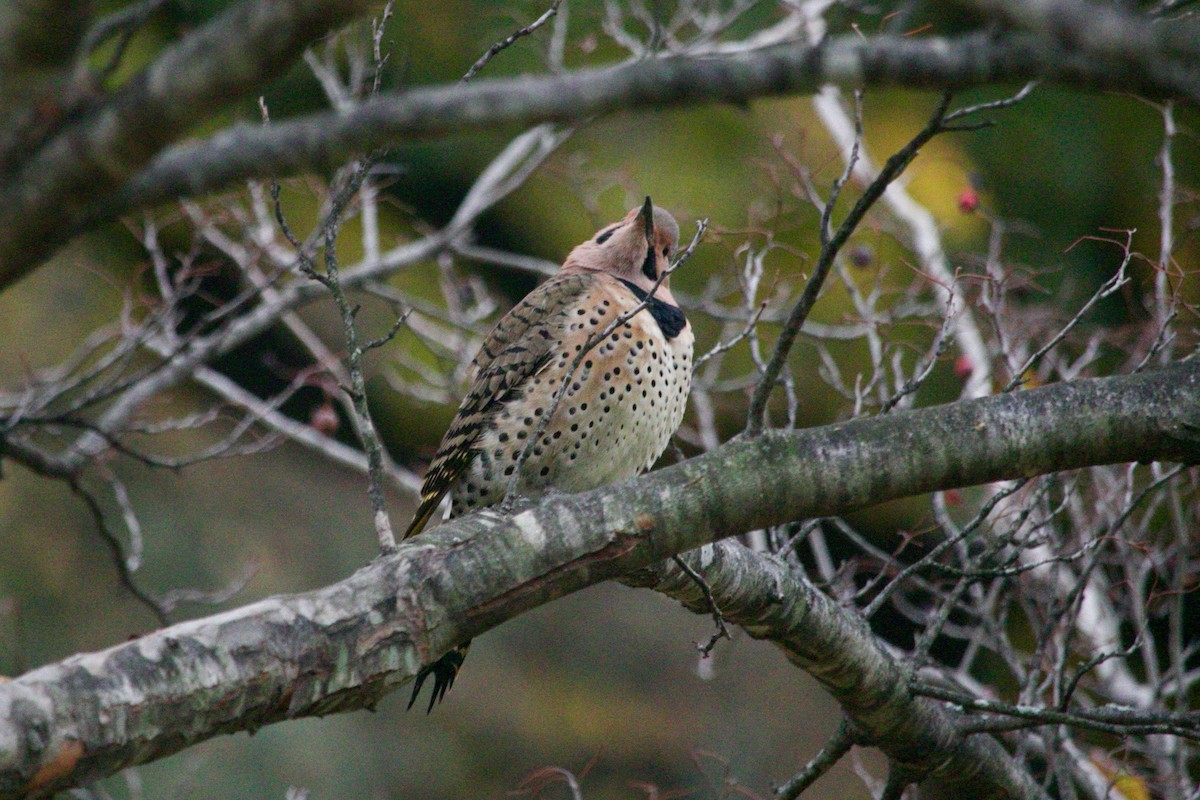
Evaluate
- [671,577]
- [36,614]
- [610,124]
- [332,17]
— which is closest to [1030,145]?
[610,124]

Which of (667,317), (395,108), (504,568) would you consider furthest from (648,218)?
(395,108)

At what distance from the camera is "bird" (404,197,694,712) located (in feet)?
15.0

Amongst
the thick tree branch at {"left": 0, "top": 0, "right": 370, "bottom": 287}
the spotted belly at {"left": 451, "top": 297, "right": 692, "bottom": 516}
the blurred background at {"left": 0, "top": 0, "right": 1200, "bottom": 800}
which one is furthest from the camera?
the blurred background at {"left": 0, "top": 0, "right": 1200, "bottom": 800}

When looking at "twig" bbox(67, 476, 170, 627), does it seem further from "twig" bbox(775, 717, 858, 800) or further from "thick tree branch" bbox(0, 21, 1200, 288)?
"thick tree branch" bbox(0, 21, 1200, 288)

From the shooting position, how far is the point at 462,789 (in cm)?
931

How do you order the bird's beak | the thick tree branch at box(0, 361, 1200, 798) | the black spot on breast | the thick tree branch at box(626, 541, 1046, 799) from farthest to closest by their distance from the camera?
the black spot on breast
the bird's beak
the thick tree branch at box(626, 541, 1046, 799)
the thick tree branch at box(0, 361, 1200, 798)

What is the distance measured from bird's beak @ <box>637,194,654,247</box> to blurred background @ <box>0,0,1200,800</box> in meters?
3.10

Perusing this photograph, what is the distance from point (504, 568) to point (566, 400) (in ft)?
6.09

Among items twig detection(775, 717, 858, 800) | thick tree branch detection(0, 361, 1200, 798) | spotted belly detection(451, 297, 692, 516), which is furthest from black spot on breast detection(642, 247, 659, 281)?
twig detection(775, 717, 858, 800)

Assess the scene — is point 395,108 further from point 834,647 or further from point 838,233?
point 834,647

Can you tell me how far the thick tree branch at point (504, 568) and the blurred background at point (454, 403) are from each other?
541 centimetres

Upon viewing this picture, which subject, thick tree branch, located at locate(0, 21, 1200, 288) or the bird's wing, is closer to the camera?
thick tree branch, located at locate(0, 21, 1200, 288)

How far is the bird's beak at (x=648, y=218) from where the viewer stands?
17.6ft

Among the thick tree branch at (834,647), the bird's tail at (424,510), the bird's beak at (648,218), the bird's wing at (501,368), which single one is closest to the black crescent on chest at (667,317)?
the bird's wing at (501,368)
